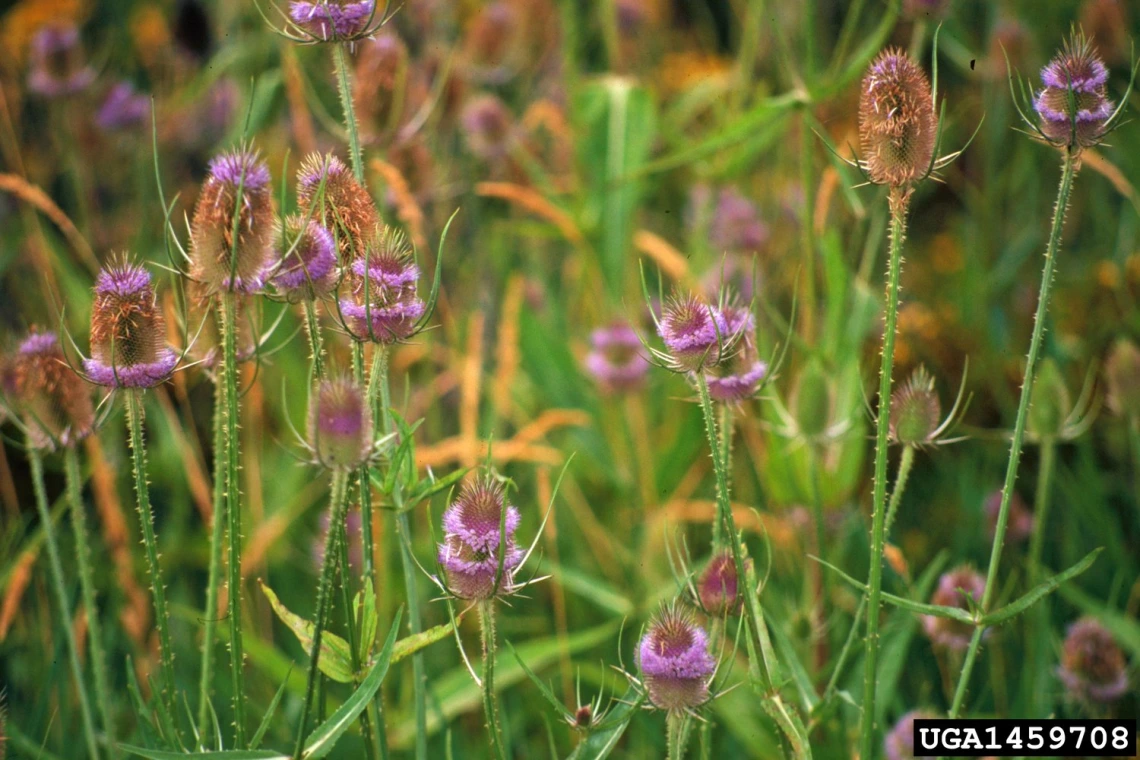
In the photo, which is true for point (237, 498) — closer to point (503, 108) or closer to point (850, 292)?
point (850, 292)

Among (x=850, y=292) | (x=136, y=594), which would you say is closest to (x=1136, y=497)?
(x=850, y=292)

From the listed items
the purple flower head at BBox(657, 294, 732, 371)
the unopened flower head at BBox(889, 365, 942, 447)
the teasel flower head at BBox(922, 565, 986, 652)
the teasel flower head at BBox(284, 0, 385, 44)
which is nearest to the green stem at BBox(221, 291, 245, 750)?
the teasel flower head at BBox(284, 0, 385, 44)

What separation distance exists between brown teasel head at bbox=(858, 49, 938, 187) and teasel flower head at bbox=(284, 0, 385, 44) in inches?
21.1

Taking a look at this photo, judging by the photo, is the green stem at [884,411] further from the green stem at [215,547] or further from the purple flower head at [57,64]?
the purple flower head at [57,64]

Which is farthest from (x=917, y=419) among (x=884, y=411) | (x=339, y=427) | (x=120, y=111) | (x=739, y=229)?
(x=120, y=111)

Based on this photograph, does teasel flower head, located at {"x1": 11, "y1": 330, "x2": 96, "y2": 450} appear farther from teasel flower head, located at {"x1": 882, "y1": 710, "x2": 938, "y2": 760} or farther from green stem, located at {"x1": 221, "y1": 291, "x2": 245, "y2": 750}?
teasel flower head, located at {"x1": 882, "y1": 710, "x2": 938, "y2": 760}

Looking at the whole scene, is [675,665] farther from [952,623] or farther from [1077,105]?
[952,623]

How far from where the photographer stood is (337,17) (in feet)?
4.16

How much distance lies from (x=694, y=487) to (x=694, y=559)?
0.25 meters

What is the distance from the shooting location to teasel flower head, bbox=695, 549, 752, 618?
129cm

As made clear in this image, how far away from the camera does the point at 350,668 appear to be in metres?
1.29

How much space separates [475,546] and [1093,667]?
3.90 feet

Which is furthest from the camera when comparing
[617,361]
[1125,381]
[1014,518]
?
[617,361]

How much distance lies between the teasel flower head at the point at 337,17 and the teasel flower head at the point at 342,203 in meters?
0.16
